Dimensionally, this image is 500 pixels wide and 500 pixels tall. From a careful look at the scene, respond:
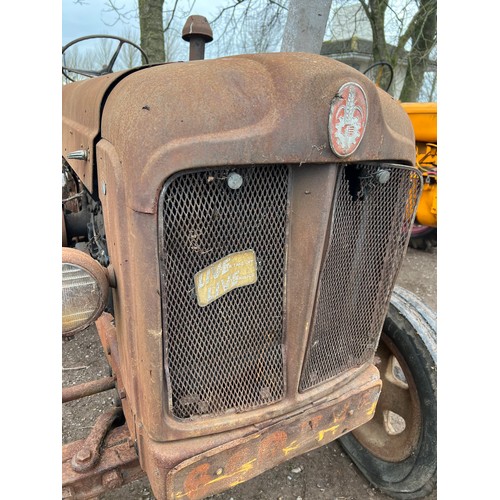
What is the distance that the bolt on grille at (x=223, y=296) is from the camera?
1.05 metres

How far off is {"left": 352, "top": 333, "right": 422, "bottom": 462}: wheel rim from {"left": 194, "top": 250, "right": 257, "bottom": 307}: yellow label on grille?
109 cm

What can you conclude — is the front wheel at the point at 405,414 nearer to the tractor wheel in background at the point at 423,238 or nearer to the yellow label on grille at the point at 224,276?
the yellow label on grille at the point at 224,276

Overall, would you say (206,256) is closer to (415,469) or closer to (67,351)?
(415,469)

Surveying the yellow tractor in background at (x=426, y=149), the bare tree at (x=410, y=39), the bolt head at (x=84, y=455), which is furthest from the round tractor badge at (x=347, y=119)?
the bare tree at (x=410, y=39)

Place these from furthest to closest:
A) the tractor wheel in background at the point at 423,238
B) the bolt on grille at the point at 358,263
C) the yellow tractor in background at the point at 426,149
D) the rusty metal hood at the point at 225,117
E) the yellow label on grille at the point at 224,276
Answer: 1. the tractor wheel in background at the point at 423,238
2. the yellow tractor in background at the point at 426,149
3. the bolt on grille at the point at 358,263
4. the yellow label on grille at the point at 224,276
5. the rusty metal hood at the point at 225,117

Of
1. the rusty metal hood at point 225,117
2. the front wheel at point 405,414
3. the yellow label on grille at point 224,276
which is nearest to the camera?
the rusty metal hood at point 225,117

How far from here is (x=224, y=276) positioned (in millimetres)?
1163

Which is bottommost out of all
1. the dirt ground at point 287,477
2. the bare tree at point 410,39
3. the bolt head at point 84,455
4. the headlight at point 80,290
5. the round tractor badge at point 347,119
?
the dirt ground at point 287,477

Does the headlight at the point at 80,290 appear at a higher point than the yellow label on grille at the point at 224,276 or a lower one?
lower

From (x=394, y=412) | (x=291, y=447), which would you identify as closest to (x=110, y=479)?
(x=291, y=447)

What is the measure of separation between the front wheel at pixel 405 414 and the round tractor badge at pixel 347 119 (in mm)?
1086

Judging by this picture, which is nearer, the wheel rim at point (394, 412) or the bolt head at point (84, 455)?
the bolt head at point (84, 455)

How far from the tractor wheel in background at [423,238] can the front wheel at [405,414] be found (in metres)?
3.41

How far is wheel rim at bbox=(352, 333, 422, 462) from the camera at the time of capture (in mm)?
1945
